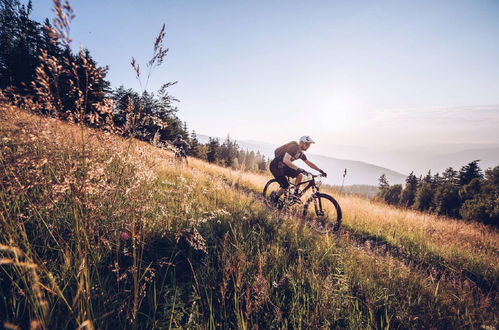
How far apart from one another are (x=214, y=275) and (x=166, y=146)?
1.69 m

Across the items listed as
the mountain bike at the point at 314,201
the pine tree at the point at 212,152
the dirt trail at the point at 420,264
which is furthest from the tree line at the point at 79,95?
the pine tree at the point at 212,152

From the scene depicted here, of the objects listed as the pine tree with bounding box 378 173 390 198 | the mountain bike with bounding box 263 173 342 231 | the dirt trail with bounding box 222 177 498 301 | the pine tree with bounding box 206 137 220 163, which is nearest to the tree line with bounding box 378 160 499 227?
the pine tree with bounding box 378 173 390 198

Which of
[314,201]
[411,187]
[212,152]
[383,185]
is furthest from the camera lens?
[383,185]

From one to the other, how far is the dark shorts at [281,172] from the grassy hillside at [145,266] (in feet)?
9.58

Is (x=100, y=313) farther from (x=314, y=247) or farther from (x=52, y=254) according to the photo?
(x=314, y=247)

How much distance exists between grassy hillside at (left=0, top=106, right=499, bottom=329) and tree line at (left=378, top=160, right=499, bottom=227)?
10935mm

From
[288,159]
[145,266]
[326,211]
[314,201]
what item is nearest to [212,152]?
[326,211]

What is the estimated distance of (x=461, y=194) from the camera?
34.8 m

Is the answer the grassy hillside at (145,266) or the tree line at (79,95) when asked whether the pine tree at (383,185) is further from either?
the tree line at (79,95)

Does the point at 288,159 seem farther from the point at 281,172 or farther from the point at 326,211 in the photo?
the point at 326,211

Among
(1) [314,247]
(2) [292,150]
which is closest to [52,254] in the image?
(1) [314,247]

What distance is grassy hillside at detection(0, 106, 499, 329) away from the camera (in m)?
1.45

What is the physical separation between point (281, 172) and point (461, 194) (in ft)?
149

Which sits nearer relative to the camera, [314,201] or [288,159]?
[314,201]
